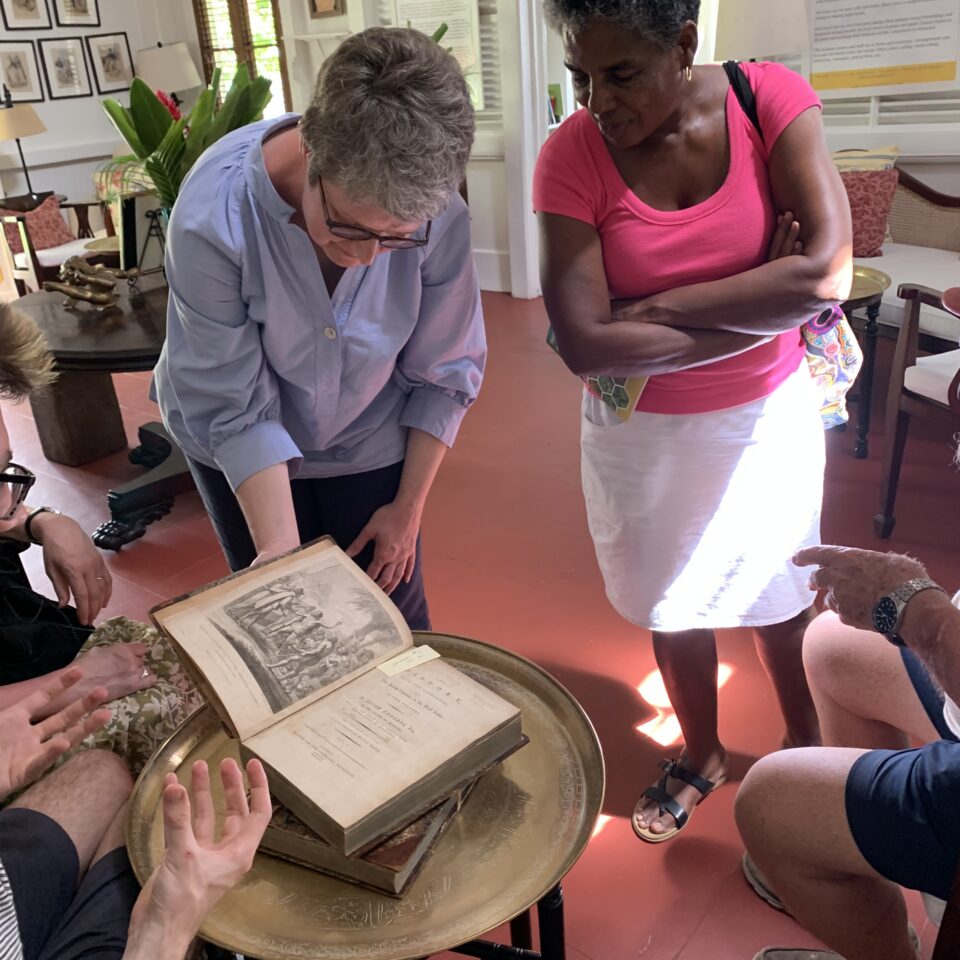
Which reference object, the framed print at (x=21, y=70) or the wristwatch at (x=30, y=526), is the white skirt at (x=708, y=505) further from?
the framed print at (x=21, y=70)

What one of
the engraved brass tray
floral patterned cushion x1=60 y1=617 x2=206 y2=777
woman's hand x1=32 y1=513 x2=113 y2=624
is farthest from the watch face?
woman's hand x1=32 y1=513 x2=113 y2=624

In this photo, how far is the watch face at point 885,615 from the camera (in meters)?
1.14

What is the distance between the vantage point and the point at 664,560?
5.30ft

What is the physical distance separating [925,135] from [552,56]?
277 centimetres

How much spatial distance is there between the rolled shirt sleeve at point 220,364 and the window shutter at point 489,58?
454 centimetres

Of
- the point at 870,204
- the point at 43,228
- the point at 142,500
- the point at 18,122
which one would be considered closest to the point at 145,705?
the point at 142,500

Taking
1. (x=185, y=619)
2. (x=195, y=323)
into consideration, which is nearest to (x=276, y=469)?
(x=195, y=323)

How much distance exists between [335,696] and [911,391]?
225 cm

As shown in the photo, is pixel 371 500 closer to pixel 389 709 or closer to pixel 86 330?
pixel 389 709

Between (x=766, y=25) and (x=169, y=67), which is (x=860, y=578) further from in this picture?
(x=169, y=67)

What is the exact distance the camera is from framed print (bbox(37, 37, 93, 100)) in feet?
22.9

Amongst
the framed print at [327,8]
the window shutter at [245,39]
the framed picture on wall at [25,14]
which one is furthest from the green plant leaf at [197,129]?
the framed picture on wall at [25,14]

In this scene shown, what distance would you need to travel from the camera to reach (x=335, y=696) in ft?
3.30

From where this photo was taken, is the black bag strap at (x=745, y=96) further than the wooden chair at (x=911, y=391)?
No
